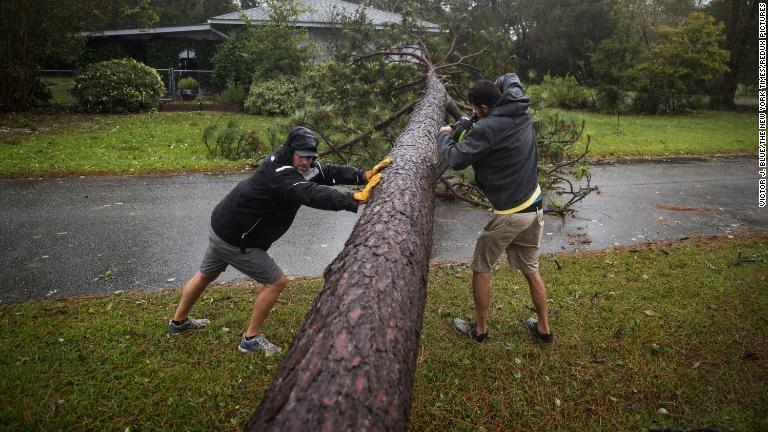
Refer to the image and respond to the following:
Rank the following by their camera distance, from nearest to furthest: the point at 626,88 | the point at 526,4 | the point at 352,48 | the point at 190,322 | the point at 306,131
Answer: the point at 306,131
the point at 190,322
the point at 352,48
the point at 626,88
the point at 526,4

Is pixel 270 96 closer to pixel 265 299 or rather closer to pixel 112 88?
pixel 112 88

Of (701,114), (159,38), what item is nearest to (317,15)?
(159,38)

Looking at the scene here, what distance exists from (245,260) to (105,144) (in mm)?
8959

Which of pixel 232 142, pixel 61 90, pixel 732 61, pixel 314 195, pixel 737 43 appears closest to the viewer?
pixel 314 195

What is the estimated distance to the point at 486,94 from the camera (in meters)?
3.21

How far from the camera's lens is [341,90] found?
25.3ft

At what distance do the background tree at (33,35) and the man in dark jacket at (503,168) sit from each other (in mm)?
14832

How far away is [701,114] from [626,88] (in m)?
3.55

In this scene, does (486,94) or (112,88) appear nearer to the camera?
(486,94)

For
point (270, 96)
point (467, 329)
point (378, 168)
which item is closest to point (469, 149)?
point (378, 168)

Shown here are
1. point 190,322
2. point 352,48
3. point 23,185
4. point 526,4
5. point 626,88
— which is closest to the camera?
point 190,322

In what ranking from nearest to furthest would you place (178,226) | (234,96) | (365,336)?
(365,336) < (178,226) < (234,96)

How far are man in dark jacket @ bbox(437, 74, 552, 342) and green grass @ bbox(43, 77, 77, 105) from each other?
17536 mm

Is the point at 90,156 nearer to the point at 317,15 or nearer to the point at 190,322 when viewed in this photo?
the point at 190,322
